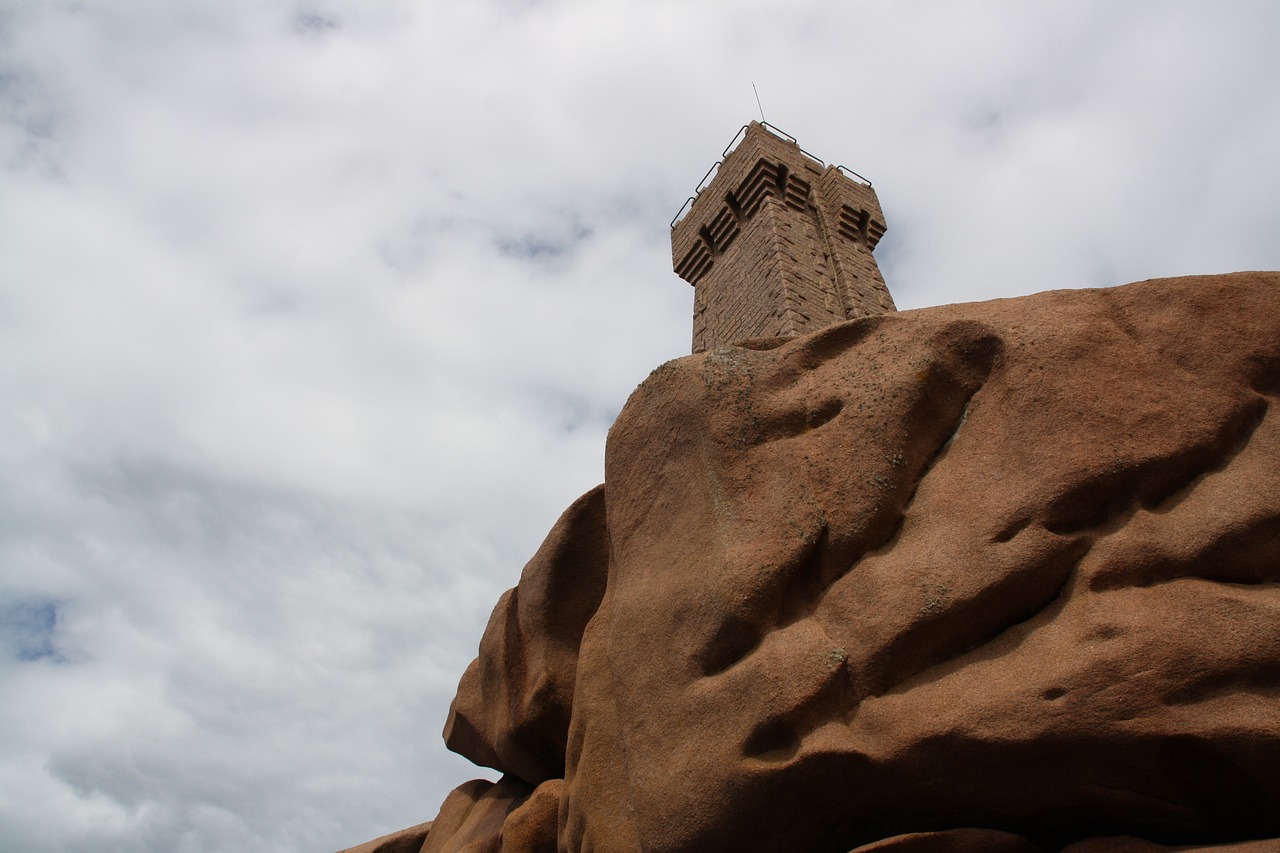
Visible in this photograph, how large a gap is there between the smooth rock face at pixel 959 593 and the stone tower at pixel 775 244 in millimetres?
9313

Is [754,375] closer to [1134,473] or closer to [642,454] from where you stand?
[642,454]

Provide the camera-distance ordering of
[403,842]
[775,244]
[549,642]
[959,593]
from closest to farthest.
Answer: [959,593]
[549,642]
[403,842]
[775,244]

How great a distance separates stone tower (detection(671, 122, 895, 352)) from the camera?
1477 cm

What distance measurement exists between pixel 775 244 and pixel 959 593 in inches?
488

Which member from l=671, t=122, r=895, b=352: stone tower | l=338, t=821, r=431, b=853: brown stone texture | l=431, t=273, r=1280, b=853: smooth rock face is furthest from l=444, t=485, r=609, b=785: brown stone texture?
l=671, t=122, r=895, b=352: stone tower

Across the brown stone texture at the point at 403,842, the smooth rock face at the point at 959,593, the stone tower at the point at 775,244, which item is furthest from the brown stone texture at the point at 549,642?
the stone tower at the point at 775,244

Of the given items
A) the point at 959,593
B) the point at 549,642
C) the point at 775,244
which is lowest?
the point at 959,593

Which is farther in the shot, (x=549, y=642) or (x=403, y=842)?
(x=403, y=842)

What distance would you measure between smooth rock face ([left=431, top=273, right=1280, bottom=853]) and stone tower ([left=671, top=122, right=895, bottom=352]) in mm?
9313

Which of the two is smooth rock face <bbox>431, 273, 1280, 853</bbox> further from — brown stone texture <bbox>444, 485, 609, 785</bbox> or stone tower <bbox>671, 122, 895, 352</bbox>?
stone tower <bbox>671, 122, 895, 352</bbox>

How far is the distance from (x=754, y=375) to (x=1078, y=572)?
1.93m

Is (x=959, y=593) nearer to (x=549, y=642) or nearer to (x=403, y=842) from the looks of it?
(x=549, y=642)

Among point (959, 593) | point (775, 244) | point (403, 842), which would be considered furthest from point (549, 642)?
point (775, 244)

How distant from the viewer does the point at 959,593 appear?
367 centimetres
